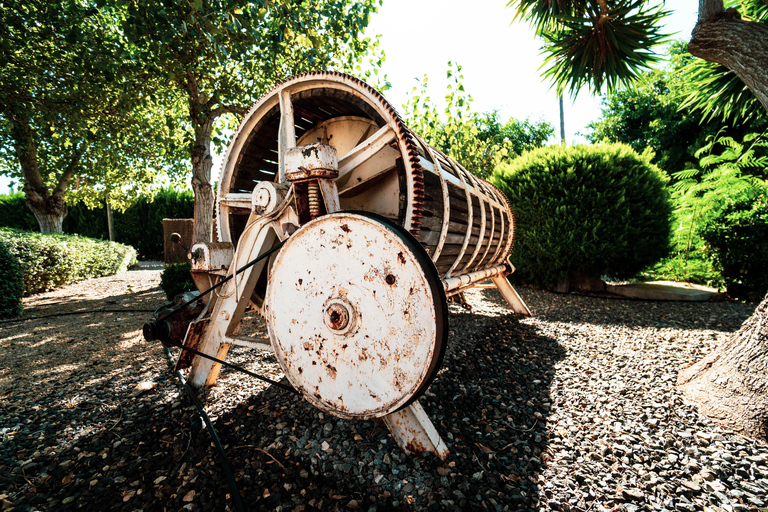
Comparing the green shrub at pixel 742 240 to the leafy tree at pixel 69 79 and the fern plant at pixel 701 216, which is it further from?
the leafy tree at pixel 69 79

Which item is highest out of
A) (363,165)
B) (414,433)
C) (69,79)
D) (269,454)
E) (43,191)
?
(69,79)

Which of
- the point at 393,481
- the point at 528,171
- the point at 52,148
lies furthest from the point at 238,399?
the point at 52,148

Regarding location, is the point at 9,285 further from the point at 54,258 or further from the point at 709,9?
the point at 709,9

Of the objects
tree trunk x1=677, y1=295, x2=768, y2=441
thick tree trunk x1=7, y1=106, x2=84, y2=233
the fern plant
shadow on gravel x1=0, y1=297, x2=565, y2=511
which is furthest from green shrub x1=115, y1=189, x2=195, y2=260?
tree trunk x1=677, y1=295, x2=768, y2=441

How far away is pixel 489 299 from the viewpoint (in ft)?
20.6

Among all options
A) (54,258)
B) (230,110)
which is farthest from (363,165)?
(54,258)

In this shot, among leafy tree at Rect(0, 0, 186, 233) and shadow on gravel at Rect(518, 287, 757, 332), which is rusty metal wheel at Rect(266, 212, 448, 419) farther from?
leafy tree at Rect(0, 0, 186, 233)

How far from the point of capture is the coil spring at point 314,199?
179 cm

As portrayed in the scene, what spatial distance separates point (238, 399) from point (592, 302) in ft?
17.7

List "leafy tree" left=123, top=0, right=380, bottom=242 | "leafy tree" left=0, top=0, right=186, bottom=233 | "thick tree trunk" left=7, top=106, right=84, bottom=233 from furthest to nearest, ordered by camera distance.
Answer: "thick tree trunk" left=7, top=106, right=84, bottom=233 < "leafy tree" left=0, top=0, right=186, bottom=233 < "leafy tree" left=123, top=0, right=380, bottom=242

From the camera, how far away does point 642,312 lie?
491 cm

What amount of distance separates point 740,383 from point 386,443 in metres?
1.99

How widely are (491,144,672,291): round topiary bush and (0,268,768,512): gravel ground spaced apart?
9.26ft

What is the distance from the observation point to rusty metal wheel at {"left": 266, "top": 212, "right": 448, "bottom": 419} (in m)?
1.44
